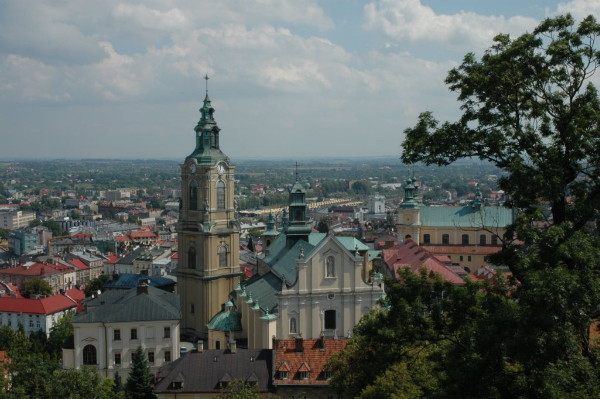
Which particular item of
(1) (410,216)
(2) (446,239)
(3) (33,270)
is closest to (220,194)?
(1) (410,216)

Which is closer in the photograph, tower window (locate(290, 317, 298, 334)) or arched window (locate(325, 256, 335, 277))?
tower window (locate(290, 317, 298, 334))

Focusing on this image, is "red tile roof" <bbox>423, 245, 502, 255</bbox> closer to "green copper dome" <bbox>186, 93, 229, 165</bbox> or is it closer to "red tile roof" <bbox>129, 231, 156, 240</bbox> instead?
"green copper dome" <bbox>186, 93, 229, 165</bbox>

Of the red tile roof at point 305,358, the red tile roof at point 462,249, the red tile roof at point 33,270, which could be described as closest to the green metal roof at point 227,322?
the red tile roof at point 305,358

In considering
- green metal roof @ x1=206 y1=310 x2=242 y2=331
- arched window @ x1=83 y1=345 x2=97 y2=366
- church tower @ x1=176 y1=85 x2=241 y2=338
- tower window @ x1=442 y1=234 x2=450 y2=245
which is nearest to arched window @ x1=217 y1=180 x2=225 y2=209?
church tower @ x1=176 y1=85 x2=241 y2=338

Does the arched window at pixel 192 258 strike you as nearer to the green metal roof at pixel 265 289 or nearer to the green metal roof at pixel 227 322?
the green metal roof at pixel 265 289

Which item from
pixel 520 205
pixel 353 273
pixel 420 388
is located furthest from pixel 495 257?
pixel 353 273
